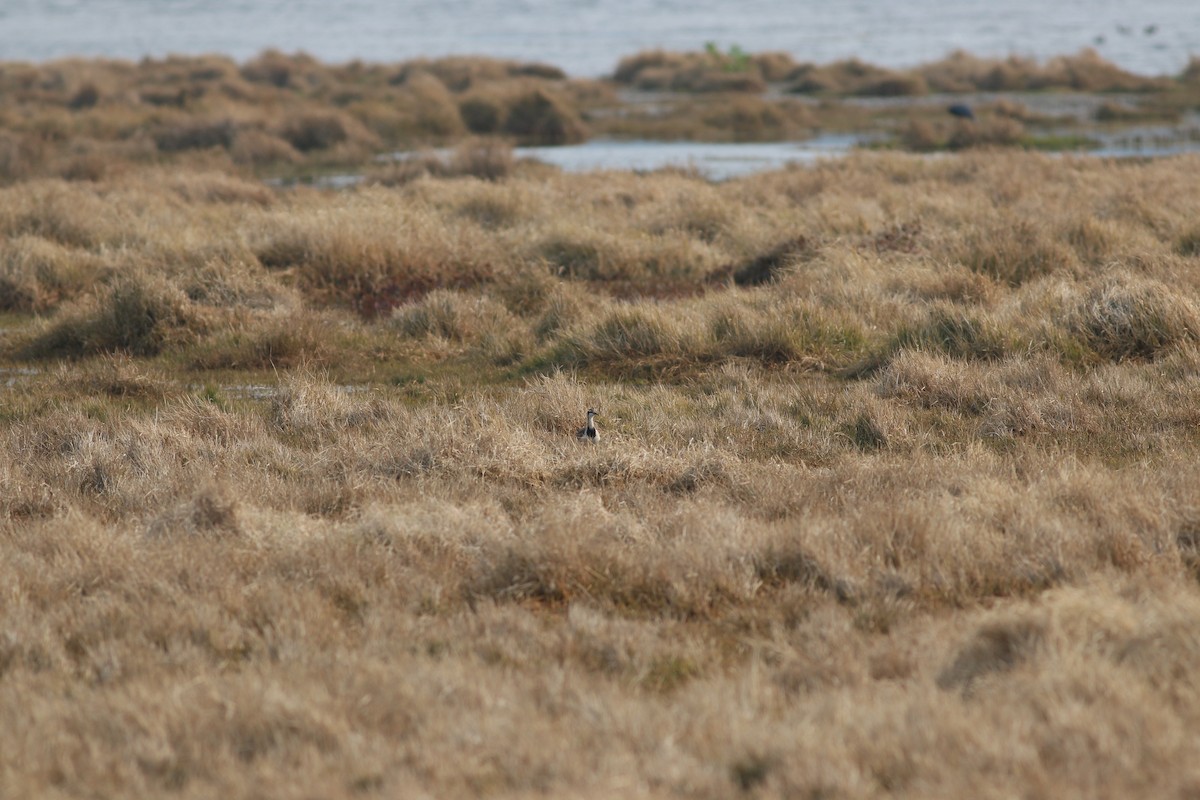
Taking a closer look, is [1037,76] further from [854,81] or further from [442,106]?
[442,106]

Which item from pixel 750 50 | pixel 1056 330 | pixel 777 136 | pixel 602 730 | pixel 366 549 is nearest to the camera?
pixel 602 730

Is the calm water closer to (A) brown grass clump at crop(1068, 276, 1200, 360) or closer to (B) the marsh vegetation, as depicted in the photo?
(A) brown grass clump at crop(1068, 276, 1200, 360)

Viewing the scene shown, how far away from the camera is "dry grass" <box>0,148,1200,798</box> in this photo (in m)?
4.03

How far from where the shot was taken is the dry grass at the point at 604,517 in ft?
13.2

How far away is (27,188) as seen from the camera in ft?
58.2

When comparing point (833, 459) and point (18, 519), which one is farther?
point (833, 459)

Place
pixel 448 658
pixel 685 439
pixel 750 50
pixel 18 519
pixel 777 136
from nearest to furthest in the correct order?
pixel 448 658
pixel 18 519
pixel 685 439
pixel 777 136
pixel 750 50

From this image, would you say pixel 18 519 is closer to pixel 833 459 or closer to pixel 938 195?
pixel 833 459

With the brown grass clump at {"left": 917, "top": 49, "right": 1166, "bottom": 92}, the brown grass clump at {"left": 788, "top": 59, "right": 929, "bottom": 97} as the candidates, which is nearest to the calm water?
the brown grass clump at {"left": 917, "top": 49, "right": 1166, "bottom": 92}

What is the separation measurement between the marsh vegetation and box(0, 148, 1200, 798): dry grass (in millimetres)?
21

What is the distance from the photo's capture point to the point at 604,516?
611 cm

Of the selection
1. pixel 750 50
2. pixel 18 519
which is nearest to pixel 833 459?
pixel 18 519

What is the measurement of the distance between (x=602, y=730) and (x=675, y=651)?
747mm

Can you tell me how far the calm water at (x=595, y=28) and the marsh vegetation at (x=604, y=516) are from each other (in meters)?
44.4
